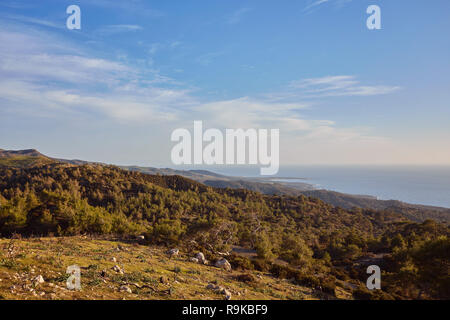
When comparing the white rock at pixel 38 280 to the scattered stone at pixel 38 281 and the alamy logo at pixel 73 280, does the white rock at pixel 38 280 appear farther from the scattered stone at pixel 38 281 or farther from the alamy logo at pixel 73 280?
the alamy logo at pixel 73 280

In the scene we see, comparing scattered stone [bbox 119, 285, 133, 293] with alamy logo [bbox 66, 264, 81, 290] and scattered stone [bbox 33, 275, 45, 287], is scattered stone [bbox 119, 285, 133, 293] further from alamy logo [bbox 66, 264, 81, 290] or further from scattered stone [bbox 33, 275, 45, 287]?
scattered stone [bbox 33, 275, 45, 287]

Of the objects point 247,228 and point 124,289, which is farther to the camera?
point 247,228

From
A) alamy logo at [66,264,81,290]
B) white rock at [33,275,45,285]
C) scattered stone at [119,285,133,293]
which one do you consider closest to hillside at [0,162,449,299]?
scattered stone at [119,285,133,293]

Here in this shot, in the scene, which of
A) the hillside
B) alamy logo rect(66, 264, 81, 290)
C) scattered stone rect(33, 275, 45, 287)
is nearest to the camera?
scattered stone rect(33, 275, 45, 287)

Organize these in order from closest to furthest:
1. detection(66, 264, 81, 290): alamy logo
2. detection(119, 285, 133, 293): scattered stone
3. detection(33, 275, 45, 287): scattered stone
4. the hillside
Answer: detection(33, 275, 45, 287): scattered stone → detection(66, 264, 81, 290): alamy logo → detection(119, 285, 133, 293): scattered stone → the hillside

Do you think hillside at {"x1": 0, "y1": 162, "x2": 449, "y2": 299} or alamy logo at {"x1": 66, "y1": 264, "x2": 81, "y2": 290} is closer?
alamy logo at {"x1": 66, "y1": 264, "x2": 81, "y2": 290}

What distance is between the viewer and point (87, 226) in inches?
1374

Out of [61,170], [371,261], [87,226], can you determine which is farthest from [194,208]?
[61,170]

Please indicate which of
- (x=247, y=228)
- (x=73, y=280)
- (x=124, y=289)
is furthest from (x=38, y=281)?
(x=247, y=228)

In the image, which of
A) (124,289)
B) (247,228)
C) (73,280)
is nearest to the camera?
(73,280)

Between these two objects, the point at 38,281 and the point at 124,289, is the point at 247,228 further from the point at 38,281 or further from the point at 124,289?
the point at 38,281

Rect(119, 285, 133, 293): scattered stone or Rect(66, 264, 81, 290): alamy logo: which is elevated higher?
Rect(66, 264, 81, 290): alamy logo

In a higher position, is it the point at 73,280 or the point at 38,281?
the point at 38,281

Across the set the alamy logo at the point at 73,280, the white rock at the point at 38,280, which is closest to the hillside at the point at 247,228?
the alamy logo at the point at 73,280
